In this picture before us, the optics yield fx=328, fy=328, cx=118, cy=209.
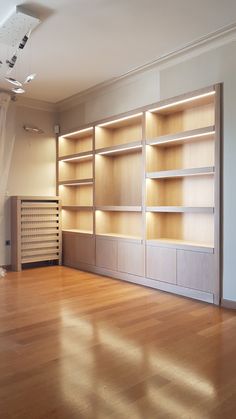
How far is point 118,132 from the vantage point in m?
5.14

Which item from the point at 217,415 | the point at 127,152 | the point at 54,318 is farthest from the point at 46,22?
the point at 217,415

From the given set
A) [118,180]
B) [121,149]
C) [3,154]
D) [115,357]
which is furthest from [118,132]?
[115,357]

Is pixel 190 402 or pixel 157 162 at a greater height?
pixel 157 162

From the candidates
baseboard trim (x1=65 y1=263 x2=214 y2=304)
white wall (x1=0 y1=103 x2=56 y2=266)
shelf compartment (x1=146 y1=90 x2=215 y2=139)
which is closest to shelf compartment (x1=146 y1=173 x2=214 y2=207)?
shelf compartment (x1=146 y1=90 x2=215 y2=139)

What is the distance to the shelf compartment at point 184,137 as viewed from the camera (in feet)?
11.8

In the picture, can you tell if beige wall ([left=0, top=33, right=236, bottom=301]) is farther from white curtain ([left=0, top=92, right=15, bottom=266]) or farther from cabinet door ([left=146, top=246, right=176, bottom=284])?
cabinet door ([left=146, top=246, right=176, bottom=284])

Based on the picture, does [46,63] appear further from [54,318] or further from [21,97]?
[54,318]

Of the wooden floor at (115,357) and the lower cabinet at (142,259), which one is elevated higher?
the lower cabinet at (142,259)

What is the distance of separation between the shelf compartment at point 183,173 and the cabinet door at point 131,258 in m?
0.92

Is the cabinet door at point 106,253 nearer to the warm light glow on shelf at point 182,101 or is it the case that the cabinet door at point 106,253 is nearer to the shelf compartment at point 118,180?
the shelf compartment at point 118,180

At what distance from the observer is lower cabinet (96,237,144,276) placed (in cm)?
431

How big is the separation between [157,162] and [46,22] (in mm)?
2066

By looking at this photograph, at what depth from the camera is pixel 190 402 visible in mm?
1735

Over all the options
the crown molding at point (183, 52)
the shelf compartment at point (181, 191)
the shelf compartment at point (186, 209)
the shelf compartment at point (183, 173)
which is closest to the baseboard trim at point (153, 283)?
the shelf compartment at point (186, 209)
